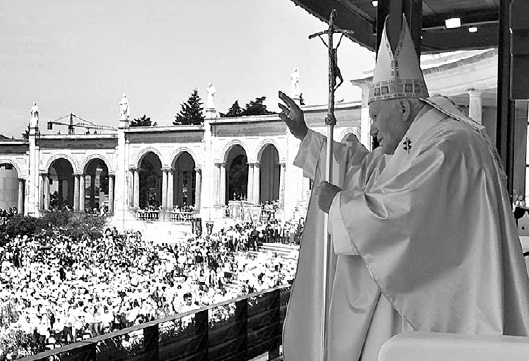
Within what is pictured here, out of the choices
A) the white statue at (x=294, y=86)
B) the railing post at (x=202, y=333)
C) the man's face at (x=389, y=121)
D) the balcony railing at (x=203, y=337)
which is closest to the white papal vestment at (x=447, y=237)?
the man's face at (x=389, y=121)

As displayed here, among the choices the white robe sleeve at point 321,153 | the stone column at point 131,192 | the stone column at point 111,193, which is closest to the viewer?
the white robe sleeve at point 321,153

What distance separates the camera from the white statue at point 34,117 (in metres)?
4.02

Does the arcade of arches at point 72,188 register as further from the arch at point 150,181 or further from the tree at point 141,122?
the tree at point 141,122

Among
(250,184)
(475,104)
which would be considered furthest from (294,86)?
(475,104)

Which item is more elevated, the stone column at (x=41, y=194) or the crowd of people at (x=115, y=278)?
the stone column at (x=41, y=194)

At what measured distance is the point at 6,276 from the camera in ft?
13.1

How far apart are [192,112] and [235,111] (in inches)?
16.4

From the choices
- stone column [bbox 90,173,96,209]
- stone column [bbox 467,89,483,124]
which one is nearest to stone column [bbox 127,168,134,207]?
stone column [bbox 90,173,96,209]

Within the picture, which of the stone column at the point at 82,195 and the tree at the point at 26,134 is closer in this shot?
the tree at the point at 26,134

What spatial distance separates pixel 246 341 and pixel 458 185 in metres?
2.53

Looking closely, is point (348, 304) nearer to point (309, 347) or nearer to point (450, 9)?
point (309, 347)

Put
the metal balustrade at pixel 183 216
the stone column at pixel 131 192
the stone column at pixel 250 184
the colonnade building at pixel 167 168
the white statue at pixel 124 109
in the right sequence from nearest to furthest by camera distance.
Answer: the colonnade building at pixel 167 168, the stone column at pixel 131 192, the white statue at pixel 124 109, the metal balustrade at pixel 183 216, the stone column at pixel 250 184

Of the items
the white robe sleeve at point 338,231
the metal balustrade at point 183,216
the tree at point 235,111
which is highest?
the tree at point 235,111

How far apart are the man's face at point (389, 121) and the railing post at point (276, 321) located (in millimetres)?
2508
